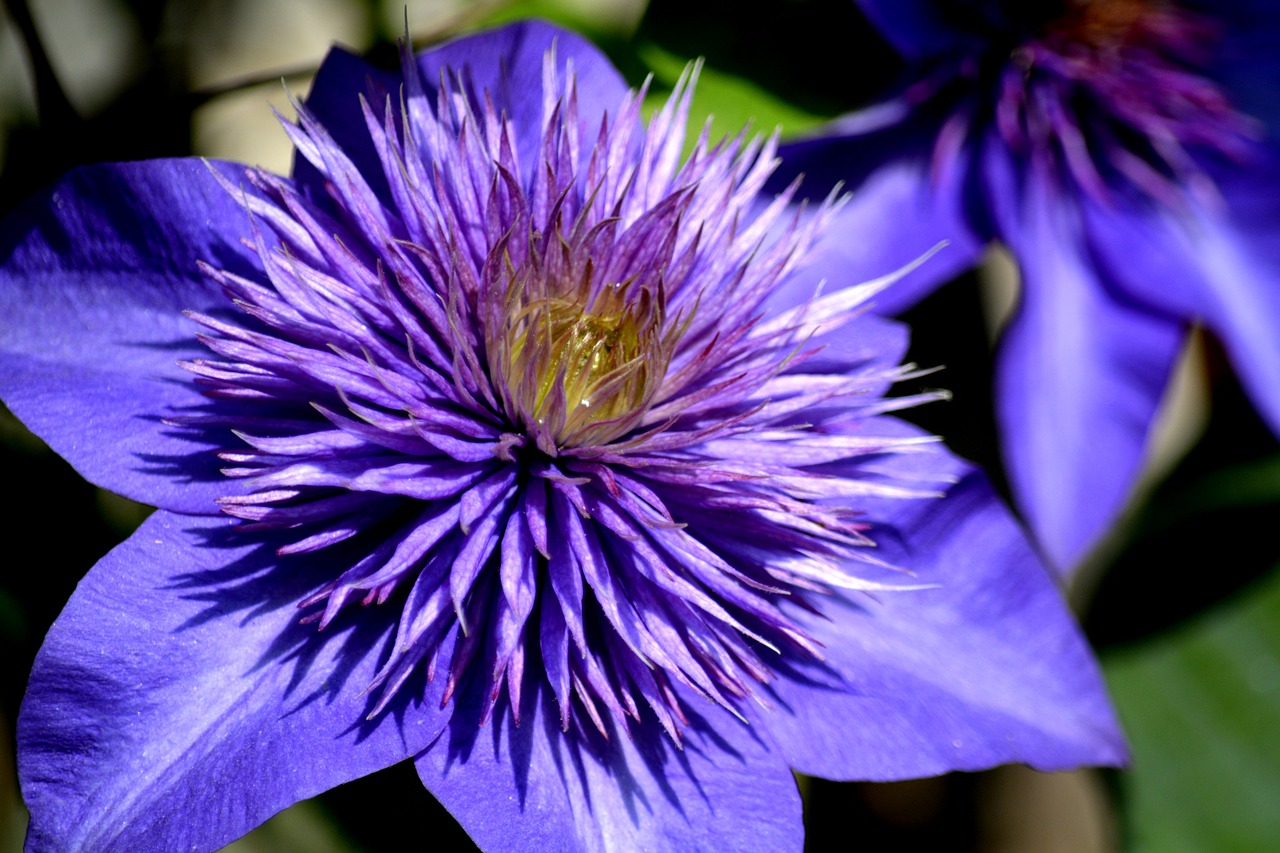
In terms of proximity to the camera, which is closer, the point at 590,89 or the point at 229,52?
the point at 590,89

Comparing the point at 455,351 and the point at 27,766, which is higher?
the point at 455,351

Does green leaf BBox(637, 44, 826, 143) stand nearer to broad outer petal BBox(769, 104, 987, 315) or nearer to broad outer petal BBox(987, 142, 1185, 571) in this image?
broad outer petal BBox(769, 104, 987, 315)

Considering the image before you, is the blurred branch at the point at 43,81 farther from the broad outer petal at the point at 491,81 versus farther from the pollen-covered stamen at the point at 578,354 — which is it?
the pollen-covered stamen at the point at 578,354

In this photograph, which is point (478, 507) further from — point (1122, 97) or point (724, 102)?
point (1122, 97)

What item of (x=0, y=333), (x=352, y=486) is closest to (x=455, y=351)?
(x=352, y=486)

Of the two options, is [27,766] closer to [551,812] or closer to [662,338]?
Answer: [551,812]

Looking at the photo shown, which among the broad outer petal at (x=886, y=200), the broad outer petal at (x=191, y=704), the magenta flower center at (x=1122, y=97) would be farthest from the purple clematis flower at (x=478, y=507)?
the magenta flower center at (x=1122, y=97)
